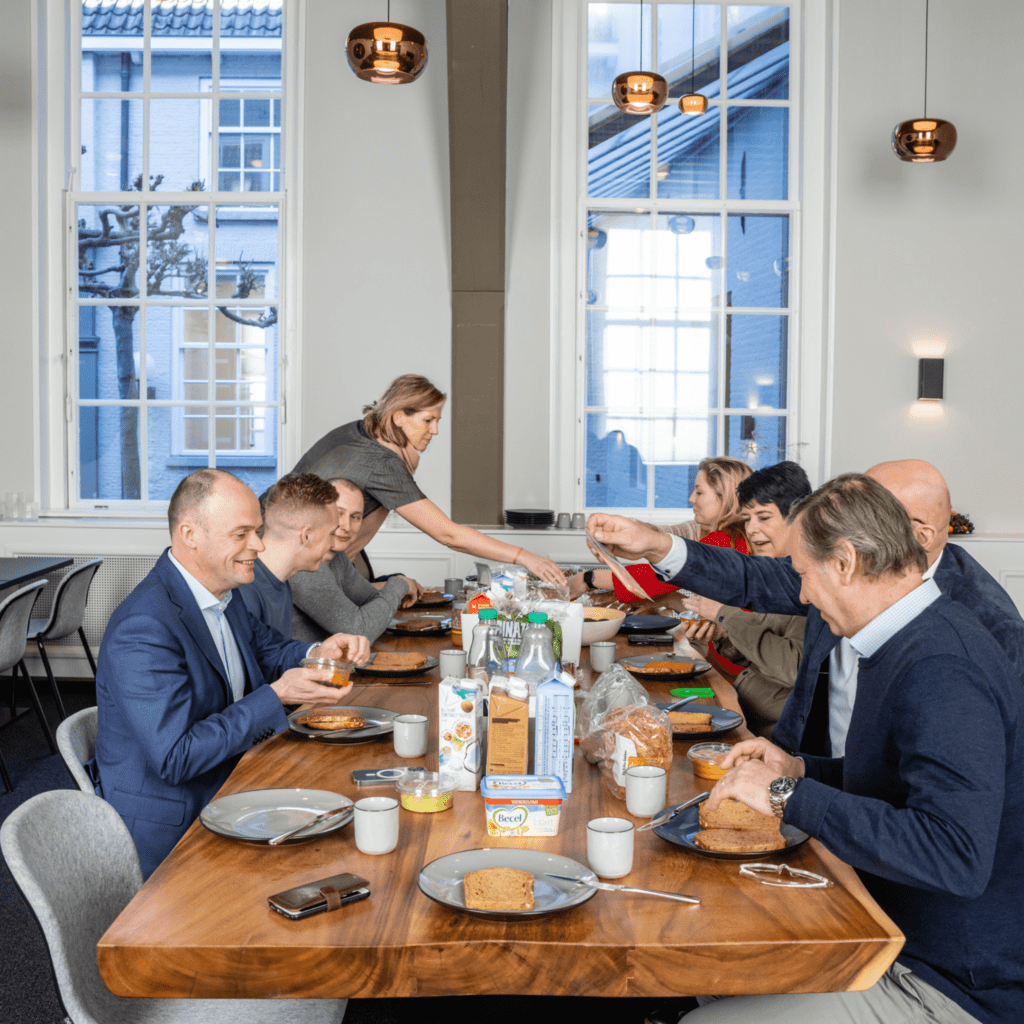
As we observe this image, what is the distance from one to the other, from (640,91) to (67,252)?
3.66 metres

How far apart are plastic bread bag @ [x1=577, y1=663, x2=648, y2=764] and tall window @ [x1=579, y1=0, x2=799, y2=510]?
4232 mm

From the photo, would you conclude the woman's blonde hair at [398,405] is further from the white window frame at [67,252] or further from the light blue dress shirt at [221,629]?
the white window frame at [67,252]

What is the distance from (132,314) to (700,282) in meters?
3.59

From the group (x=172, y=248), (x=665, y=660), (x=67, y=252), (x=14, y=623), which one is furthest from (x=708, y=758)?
(x=67, y=252)

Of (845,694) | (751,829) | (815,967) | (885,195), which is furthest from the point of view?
(885,195)

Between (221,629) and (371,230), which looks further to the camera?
(371,230)

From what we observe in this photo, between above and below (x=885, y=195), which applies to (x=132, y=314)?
below

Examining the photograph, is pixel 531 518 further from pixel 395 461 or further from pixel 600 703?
pixel 600 703

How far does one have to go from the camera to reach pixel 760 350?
635 centimetres

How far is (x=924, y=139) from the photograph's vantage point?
17.6ft

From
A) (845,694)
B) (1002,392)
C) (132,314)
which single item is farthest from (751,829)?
(132,314)

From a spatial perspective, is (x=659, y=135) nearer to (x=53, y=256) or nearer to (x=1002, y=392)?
(x=1002, y=392)

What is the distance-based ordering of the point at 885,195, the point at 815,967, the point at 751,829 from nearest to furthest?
the point at 815,967 → the point at 751,829 → the point at 885,195

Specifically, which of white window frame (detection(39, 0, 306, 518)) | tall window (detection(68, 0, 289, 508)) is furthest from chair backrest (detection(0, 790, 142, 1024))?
tall window (detection(68, 0, 289, 508))
